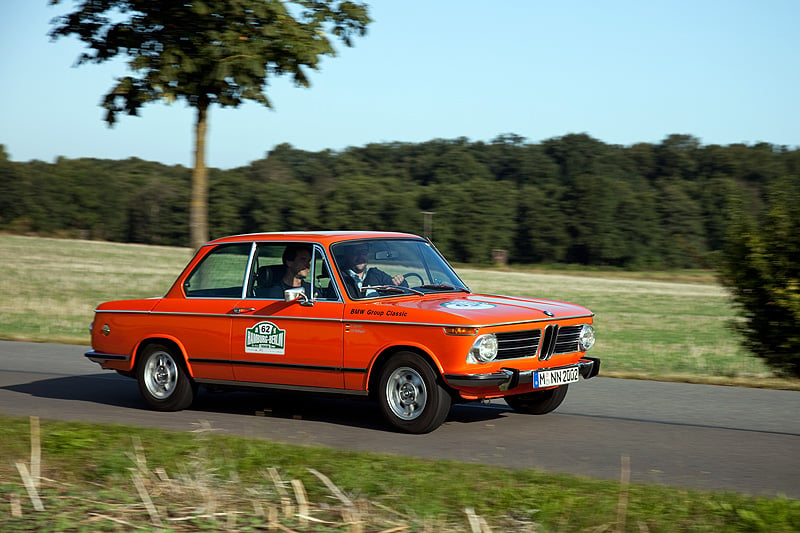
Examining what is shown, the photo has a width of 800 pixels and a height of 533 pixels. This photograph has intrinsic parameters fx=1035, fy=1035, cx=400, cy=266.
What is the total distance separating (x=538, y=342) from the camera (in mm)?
8844

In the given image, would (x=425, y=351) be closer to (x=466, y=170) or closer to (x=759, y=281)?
(x=759, y=281)

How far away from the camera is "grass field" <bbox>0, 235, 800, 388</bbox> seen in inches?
642

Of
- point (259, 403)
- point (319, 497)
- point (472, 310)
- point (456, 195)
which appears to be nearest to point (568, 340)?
point (472, 310)

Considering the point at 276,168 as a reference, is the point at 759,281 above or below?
below

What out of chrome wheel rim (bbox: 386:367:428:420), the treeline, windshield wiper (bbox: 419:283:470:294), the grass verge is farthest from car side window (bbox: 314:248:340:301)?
the treeline

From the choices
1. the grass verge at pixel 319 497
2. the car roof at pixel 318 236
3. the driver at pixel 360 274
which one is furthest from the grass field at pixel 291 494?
the car roof at pixel 318 236

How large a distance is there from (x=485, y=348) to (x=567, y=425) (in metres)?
1.30

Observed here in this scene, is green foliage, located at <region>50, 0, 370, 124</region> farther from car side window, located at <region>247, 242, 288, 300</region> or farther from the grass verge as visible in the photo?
the grass verge

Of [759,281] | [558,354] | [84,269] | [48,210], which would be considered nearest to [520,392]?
[558,354]

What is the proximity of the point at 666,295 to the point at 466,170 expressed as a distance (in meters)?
56.3

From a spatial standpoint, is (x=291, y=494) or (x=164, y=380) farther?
(x=164, y=380)

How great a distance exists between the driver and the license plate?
1.59 m

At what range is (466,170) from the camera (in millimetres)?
103562

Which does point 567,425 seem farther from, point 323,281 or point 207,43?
point 207,43
